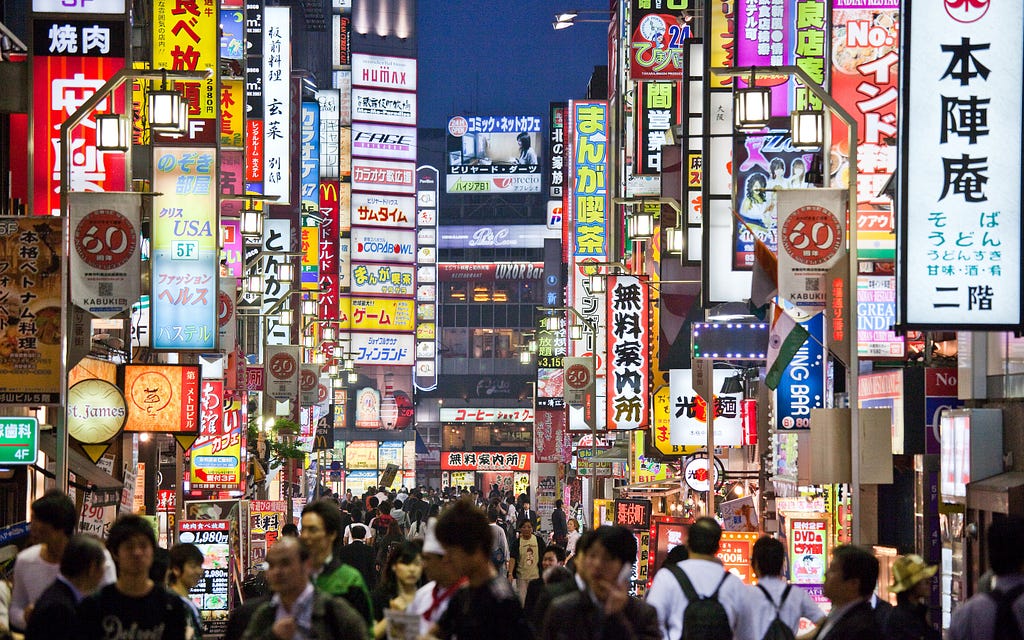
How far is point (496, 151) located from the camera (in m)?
104

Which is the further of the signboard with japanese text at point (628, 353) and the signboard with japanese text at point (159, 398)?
the signboard with japanese text at point (628, 353)

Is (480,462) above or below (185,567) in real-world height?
below

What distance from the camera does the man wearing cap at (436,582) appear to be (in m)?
6.59

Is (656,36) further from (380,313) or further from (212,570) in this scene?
(380,313)

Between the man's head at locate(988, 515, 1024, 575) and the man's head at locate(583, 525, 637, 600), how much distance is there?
2.06 m

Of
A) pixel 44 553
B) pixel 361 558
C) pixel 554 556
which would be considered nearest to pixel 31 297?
pixel 361 558

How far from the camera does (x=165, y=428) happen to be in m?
20.8

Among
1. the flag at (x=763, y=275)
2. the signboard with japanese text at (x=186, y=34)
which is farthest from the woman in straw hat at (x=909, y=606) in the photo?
the signboard with japanese text at (x=186, y=34)

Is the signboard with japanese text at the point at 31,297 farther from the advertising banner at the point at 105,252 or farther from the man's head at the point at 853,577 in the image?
the man's head at the point at 853,577

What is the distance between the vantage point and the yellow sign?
2611 inches

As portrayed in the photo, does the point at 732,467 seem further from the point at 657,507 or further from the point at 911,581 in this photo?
the point at 911,581

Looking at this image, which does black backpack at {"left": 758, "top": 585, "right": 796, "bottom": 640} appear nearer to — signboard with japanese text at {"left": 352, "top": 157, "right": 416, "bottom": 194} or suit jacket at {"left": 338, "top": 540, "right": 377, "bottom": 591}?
suit jacket at {"left": 338, "top": 540, "right": 377, "bottom": 591}

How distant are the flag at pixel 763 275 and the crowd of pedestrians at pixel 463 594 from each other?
250 inches

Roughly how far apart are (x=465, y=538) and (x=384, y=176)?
6079 cm
